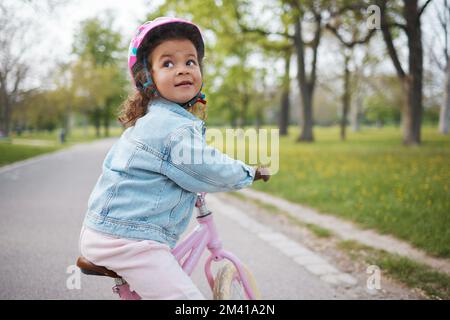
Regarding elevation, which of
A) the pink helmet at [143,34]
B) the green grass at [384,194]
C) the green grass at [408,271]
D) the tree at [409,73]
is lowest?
the green grass at [408,271]

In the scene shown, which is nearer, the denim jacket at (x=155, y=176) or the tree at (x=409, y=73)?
the denim jacket at (x=155, y=176)

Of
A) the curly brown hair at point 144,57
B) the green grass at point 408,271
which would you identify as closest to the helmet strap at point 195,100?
the curly brown hair at point 144,57

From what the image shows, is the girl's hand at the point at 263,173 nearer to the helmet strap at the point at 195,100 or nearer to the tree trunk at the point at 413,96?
the helmet strap at the point at 195,100

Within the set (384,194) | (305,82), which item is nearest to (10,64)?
(305,82)

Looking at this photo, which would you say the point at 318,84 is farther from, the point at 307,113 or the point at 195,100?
the point at 195,100

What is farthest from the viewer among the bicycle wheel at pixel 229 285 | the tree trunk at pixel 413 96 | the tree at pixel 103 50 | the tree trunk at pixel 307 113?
Result: the tree at pixel 103 50

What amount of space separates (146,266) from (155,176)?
400 millimetres

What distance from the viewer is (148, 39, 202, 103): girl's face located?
1800mm

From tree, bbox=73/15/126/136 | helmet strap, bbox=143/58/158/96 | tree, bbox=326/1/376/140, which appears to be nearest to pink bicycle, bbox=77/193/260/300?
helmet strap, bbox=143/58/158/96

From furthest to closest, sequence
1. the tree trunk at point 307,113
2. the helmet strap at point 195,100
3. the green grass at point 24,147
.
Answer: the tree trunk at point 307,113, the green grass at point 24,147, the helmet strap at point 195,100

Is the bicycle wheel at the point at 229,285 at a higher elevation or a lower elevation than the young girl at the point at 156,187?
lower

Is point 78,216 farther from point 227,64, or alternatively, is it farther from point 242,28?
point 227,64

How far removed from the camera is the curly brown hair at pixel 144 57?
1.82 m
